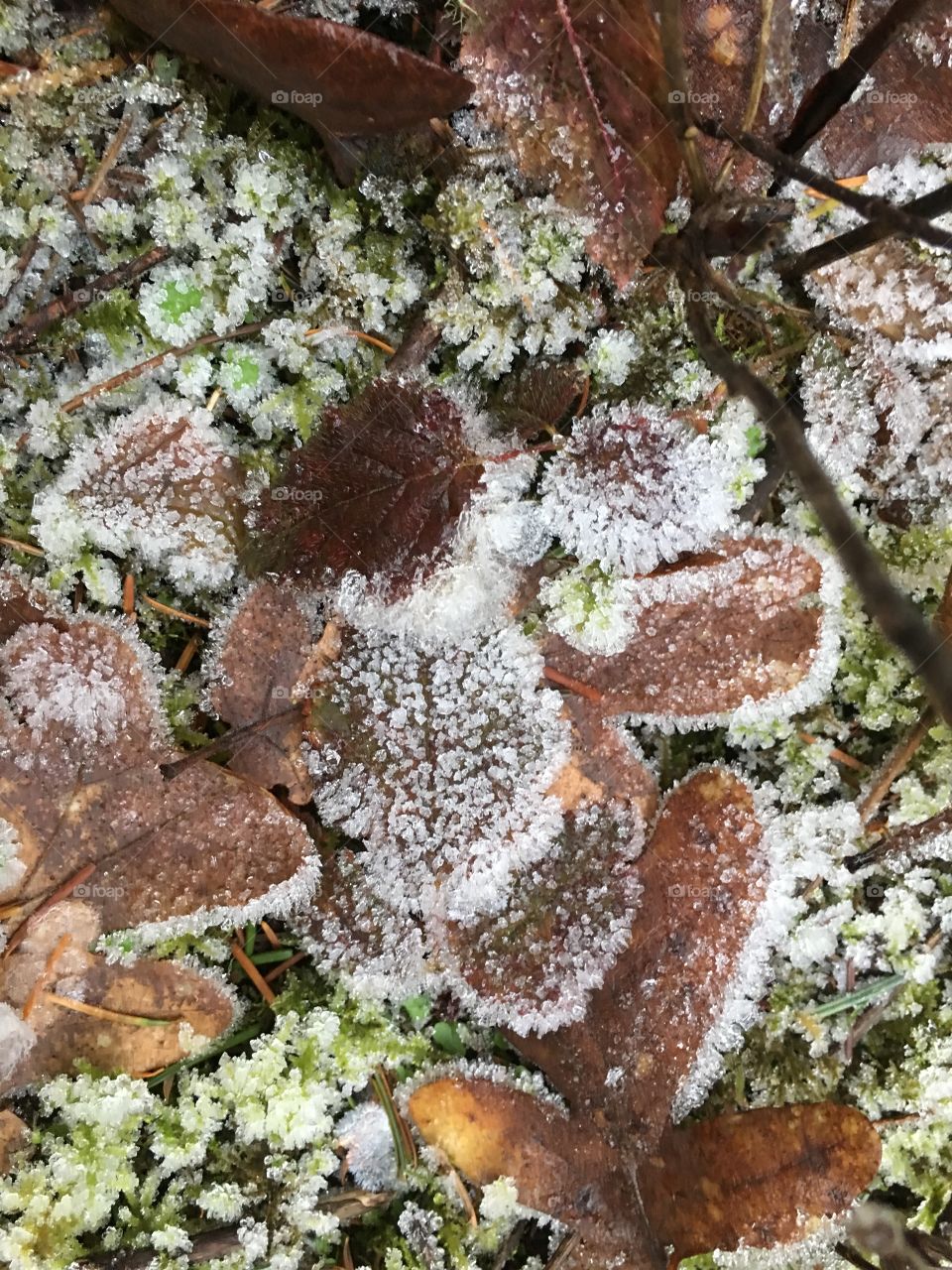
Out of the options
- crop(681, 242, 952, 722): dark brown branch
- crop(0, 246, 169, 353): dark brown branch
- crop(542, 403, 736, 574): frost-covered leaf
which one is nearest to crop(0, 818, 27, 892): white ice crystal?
crop(0, 246, 169, 353): dark brown branch

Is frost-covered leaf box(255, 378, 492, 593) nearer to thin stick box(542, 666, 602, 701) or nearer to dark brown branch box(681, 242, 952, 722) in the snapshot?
thin stick box(542, 666, 602, 701)

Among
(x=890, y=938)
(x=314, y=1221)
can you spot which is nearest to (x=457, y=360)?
(x=890, y=938)

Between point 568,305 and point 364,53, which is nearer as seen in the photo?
point 364,53

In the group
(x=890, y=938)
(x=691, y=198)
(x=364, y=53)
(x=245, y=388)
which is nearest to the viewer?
(x=364, y=53)

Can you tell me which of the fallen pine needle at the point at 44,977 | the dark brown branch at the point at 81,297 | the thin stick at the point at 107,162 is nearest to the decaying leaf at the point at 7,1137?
the fallen pine needle at the point at 44,977

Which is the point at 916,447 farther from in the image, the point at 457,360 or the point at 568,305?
the point at 457,360
